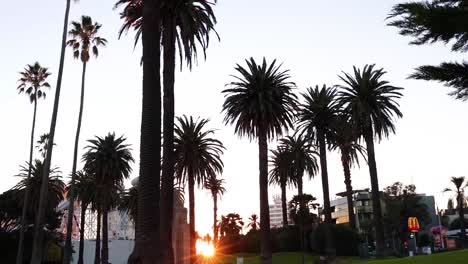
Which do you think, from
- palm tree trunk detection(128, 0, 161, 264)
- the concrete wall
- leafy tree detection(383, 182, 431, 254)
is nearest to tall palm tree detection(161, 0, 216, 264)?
palm tree trunk detection(128, 0, 161, 264)

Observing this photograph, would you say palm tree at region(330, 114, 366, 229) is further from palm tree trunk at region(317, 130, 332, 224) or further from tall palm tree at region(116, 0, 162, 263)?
tall palm tree at region(116, 0, 162, 263)

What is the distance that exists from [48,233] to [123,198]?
16.0 meters

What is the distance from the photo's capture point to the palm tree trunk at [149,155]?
17.0 m

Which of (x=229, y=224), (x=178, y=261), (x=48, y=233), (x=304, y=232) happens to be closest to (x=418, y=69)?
(x=178, y=261)

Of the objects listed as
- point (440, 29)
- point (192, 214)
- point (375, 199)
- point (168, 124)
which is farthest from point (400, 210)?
point (440, 29)

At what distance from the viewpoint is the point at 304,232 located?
236 ft

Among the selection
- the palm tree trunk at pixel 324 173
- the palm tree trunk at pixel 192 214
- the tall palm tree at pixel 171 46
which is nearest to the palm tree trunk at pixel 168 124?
the tall palm tree at pixel 171 46

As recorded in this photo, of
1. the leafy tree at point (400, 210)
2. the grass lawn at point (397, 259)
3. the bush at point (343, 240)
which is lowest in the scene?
the grass lawn at point (397, 259)

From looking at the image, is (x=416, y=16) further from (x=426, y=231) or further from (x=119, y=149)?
(x=426, y=231)

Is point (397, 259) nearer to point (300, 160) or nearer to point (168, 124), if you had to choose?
point (168, 124)

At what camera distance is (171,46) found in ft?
92.8

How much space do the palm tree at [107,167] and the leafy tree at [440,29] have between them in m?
62.9

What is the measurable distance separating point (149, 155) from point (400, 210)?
83.3 m

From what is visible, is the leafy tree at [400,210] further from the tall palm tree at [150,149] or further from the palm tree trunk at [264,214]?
the tall palm tree at [150,149]
